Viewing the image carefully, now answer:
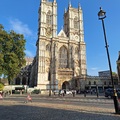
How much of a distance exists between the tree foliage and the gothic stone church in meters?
20.1

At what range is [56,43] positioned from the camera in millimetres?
57062

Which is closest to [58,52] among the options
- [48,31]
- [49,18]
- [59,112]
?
[48,31]

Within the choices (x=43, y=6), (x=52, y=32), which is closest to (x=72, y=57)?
(x=52, y=32)

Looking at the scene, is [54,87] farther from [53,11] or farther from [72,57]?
[53,11]

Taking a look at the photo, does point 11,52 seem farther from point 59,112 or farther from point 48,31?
point 48,31

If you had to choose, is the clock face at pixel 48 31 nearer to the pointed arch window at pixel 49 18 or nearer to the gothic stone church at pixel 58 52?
the gothic stone church at pixel 58 52

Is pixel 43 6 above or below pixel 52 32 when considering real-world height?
above

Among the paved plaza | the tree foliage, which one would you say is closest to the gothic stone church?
the tree foliage

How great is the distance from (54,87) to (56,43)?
676 inches

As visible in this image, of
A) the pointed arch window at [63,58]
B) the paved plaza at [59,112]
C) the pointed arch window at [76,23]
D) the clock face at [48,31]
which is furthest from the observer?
the pointed arch window at [76,23]

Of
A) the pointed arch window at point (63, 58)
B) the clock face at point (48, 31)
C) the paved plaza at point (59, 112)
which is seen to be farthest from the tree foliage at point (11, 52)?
the clock face at point (48, 31)

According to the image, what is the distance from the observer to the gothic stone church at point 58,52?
52.4 meters

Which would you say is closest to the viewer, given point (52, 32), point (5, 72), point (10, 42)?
point (5, 72)

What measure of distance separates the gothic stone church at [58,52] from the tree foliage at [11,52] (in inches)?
793
